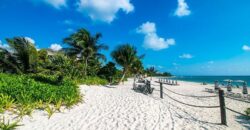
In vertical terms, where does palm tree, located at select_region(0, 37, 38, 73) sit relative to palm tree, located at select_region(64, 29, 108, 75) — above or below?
below

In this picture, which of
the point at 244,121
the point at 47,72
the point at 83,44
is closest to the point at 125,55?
the point at 83,44

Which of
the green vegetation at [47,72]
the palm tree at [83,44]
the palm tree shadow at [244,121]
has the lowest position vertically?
the palm tree shadow at [244,121]

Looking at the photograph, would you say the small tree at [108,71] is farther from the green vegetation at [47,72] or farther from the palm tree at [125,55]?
the palm tree at [125,55]

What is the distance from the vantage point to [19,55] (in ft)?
44.8

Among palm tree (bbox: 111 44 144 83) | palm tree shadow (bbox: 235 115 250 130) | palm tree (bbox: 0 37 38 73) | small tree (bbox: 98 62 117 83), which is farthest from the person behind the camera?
small tree (bbox: 98 62 117 83)

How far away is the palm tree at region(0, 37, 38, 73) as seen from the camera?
43.4 feet

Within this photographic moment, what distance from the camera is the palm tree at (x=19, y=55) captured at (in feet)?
43.4

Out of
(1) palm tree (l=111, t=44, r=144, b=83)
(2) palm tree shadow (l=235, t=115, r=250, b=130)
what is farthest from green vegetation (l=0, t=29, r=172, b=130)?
(2) palm tree shadow (l=235, t=115, r=250, b=130)

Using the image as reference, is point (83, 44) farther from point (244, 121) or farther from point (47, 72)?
point (244, 121)

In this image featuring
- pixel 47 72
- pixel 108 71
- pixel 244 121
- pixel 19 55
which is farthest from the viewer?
pixel 108 71

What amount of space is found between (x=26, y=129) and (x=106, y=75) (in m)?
24.7

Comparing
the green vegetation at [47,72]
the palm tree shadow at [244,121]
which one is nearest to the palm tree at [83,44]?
the green vegetation at [47,72]

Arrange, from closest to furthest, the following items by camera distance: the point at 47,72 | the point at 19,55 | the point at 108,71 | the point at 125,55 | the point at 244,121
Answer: the point at 244,121, the point at 19,55, the point at 47,72, the point at 125,55, the point at 108,71

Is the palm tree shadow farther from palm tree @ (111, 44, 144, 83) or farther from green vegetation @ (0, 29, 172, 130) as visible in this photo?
palm tree @ (111, 44, 144, 83)
